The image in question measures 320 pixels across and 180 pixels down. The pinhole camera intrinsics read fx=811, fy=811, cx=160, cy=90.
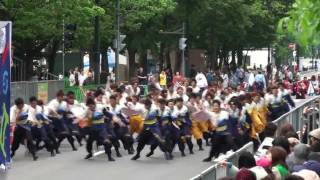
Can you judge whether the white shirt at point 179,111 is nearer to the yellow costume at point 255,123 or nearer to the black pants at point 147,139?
the black pants at point 147,139

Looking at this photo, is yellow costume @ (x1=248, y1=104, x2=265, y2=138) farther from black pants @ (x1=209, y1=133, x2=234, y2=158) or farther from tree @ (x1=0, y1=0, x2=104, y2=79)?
tree @ (x1=0, y1=0, x2=104, y2=79)

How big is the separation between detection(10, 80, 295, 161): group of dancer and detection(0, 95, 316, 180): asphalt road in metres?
0.28

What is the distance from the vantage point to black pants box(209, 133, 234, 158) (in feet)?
58.2

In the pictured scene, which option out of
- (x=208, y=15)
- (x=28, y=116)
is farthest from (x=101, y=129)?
(x=208, y=15)

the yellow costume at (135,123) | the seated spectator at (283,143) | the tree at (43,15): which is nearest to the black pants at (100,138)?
the yellow costume at (135,123)

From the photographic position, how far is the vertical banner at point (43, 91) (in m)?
29.7

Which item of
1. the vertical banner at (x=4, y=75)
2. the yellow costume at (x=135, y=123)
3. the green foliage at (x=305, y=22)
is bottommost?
the yellow costume at (x=135, y=123)

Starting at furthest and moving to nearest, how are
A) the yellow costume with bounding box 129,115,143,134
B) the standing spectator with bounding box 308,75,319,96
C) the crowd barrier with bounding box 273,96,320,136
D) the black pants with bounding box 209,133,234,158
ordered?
the standing spectator with bounding box 308,75,319,96
the yellow costume with bounding box 129,115,143,134
the black pants with bounding box 209,133,234,158
the crowd barrier with bounding box 273,96,320,136

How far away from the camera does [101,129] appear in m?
18.6

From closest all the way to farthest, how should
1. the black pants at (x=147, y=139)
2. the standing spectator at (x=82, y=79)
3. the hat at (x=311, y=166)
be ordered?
the hat at (x=311, y=166)
the black pants at (x=147, y=139)
the standing spectator at (x=82, y=79)

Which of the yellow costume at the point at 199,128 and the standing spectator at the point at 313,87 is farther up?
the standing spectator at the point at 313,87

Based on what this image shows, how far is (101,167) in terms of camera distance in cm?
1775

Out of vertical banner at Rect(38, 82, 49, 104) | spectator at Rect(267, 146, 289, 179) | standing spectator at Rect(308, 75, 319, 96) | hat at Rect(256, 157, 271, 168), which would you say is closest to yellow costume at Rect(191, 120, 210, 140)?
hat at Rect(256, 157, 271, 168)

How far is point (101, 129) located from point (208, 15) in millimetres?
34475
